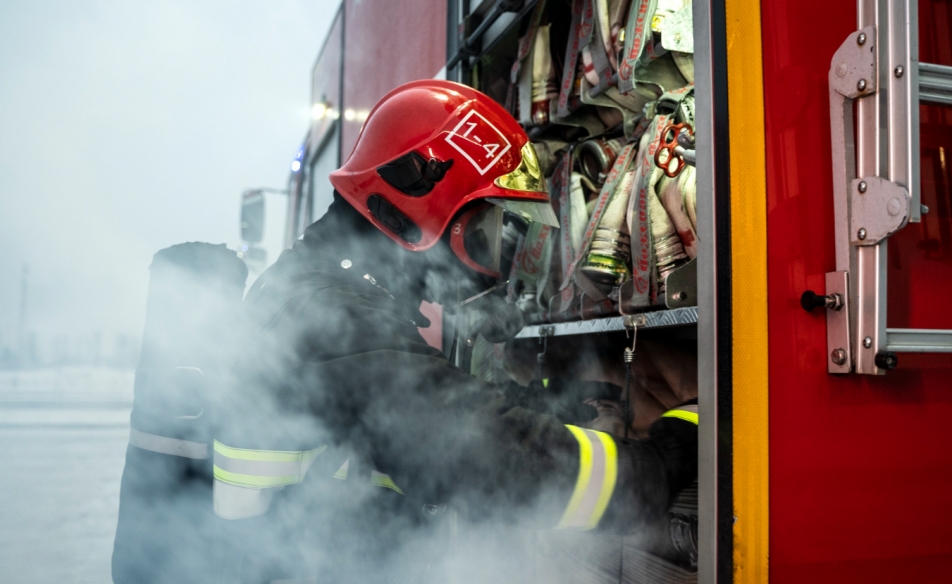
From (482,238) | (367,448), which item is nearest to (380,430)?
(367,448)

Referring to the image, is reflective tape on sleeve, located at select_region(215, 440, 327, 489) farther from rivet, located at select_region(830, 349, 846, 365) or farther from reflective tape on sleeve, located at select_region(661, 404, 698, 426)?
rivet, located at select_region(830, 349, 846, 365)

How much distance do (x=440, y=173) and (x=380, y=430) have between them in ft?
2.52

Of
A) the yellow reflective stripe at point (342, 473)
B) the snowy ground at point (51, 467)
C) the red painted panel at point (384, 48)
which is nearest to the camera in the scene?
the snowy ground at point (51, 467)

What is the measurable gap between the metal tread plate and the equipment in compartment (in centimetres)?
4

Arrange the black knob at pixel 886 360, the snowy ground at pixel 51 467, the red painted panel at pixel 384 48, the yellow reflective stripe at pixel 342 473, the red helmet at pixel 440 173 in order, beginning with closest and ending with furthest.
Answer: the black knob at pixel 886 360 → the snowy ground at pixel 51 467 → the yellow reflective stripe at pixel 342 473 → the red helmet at pixel 440 173 → the red painted panel at pixel 384 48

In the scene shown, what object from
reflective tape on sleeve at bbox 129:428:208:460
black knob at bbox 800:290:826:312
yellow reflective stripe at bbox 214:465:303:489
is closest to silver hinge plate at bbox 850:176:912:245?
black knob at bbox 800:290:826:312

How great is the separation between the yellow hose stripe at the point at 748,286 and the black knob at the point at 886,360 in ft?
0.52

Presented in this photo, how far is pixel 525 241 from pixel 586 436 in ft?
4.20

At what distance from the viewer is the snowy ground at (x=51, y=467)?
4.04ft

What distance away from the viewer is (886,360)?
0.97 meters

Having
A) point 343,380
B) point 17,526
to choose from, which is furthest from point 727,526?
point 17,526

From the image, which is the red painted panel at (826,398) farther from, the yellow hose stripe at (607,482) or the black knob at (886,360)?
the yellow hose stripe at (607,482)

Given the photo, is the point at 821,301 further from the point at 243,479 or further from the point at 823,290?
the point at 243,479

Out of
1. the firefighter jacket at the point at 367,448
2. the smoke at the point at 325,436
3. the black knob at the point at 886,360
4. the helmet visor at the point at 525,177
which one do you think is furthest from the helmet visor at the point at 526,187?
the black knob at the point at 886,360
